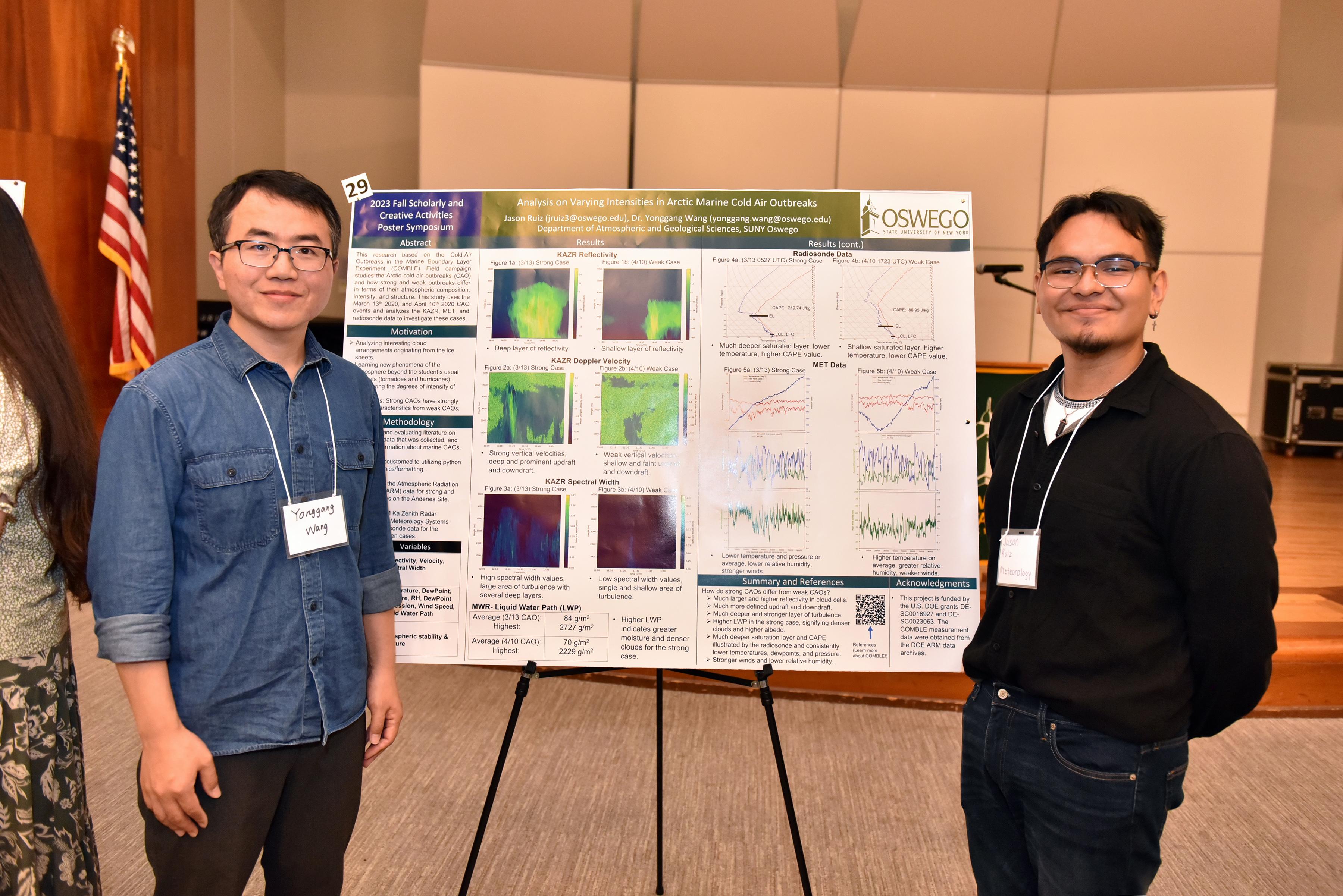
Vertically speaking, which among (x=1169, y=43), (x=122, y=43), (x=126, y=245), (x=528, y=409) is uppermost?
(x=1169, y=43)

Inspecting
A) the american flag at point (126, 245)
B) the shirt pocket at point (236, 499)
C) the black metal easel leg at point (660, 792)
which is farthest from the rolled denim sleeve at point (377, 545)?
the american flag at point (126, 245)

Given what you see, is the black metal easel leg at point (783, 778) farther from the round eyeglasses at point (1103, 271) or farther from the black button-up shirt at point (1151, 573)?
the round eyeglasses at point (1103, 271)

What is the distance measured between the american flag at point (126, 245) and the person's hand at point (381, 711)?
4024mm

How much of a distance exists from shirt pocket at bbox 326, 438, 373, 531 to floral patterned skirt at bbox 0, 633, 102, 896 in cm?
46

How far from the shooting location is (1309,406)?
786 centimetres

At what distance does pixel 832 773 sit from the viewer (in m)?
2.73

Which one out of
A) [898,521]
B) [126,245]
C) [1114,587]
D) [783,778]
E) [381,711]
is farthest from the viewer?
[126,245]

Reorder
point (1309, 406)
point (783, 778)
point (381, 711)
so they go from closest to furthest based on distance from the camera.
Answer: point (381, 711) < point (783, 778) < point (1309, 406)

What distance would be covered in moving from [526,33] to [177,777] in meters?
6.18

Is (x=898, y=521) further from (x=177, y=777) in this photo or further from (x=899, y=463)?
(x=177, y=777)

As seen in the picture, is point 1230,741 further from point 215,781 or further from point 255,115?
point 255,115

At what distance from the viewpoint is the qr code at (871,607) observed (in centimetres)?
176

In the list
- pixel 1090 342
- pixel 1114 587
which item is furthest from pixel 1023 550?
pixel 1090 342

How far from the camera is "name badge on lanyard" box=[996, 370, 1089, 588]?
52.8 inches
